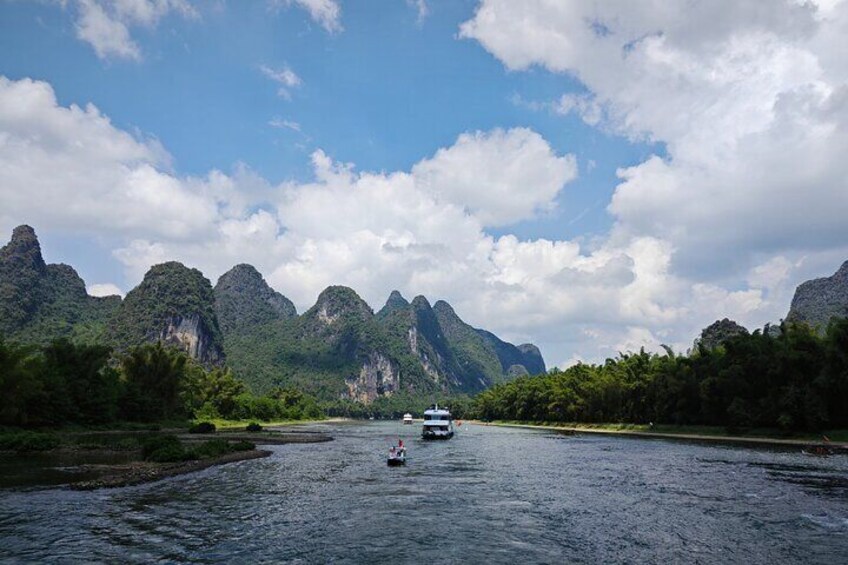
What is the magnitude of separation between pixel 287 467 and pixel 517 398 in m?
144

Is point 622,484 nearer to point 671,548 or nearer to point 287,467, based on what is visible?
point 671,548

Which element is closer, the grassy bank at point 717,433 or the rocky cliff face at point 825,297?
the grassy bank at point 717,433

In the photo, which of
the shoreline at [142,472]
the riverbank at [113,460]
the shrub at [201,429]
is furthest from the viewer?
the shrub at [201,429]

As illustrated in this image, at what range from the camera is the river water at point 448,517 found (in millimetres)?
21125

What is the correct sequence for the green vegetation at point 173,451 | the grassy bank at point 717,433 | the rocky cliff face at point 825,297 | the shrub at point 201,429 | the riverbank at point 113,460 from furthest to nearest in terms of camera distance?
1. the rocky cliff face at point 825,297
2. the shrub at point 201,429
3. the grassy bank at point 717,433
4. the green vegetation at point 173,451
5. the riverbank at point 113,460

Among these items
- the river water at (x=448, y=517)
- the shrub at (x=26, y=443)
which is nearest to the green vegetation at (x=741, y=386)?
the river water at (x=448, y=517)

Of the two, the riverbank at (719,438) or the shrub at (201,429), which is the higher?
the riverbank at (719,438)

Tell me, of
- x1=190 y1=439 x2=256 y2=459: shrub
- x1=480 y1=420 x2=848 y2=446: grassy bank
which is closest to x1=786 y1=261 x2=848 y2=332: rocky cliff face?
x1=480 y1=420 x2=848 y2=446: grassy bank

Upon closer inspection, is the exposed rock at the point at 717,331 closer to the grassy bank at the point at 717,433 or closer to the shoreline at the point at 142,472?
the grassy bank at the point at 717,433

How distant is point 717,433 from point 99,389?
9656cm

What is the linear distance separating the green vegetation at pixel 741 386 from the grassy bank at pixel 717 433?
1169 mm

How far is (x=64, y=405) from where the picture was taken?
75.6m

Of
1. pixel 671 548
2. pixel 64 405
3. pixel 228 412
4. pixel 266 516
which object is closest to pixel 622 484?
pixel 671 548

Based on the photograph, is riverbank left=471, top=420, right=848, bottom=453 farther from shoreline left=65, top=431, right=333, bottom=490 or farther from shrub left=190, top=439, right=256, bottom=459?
shrub left=190, top=439, right=256, bottom=459
